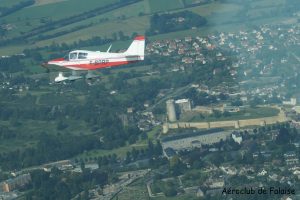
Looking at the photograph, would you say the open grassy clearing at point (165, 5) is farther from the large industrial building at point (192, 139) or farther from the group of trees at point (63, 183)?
the group of trees at point (63, 183)

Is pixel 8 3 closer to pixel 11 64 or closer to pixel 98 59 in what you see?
pixel 11 64

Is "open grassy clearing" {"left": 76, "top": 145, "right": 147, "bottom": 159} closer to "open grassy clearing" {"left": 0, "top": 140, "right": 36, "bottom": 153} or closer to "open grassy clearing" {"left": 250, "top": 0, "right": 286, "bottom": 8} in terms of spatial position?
"open grassy clearing" {"left": 0, "top": 140, "right": 36, "bottom": 153}

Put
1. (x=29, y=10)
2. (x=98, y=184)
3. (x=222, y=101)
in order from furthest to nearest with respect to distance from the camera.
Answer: (x=29, y=10) → (x=222, y=101) → (x=98, y=184)

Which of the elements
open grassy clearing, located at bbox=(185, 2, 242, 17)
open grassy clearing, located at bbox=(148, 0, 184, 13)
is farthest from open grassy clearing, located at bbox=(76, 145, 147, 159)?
open grassy clearing, located at bbox=(148, 0, 184, 13)

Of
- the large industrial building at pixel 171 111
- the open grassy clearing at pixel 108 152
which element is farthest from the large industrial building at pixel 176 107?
the open grassy clearing at pixel 108 152

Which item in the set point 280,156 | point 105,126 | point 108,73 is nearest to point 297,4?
point 108,73

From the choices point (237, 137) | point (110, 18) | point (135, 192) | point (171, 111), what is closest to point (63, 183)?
point (135, 192)

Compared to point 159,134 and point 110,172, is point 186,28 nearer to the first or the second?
point 159,134
